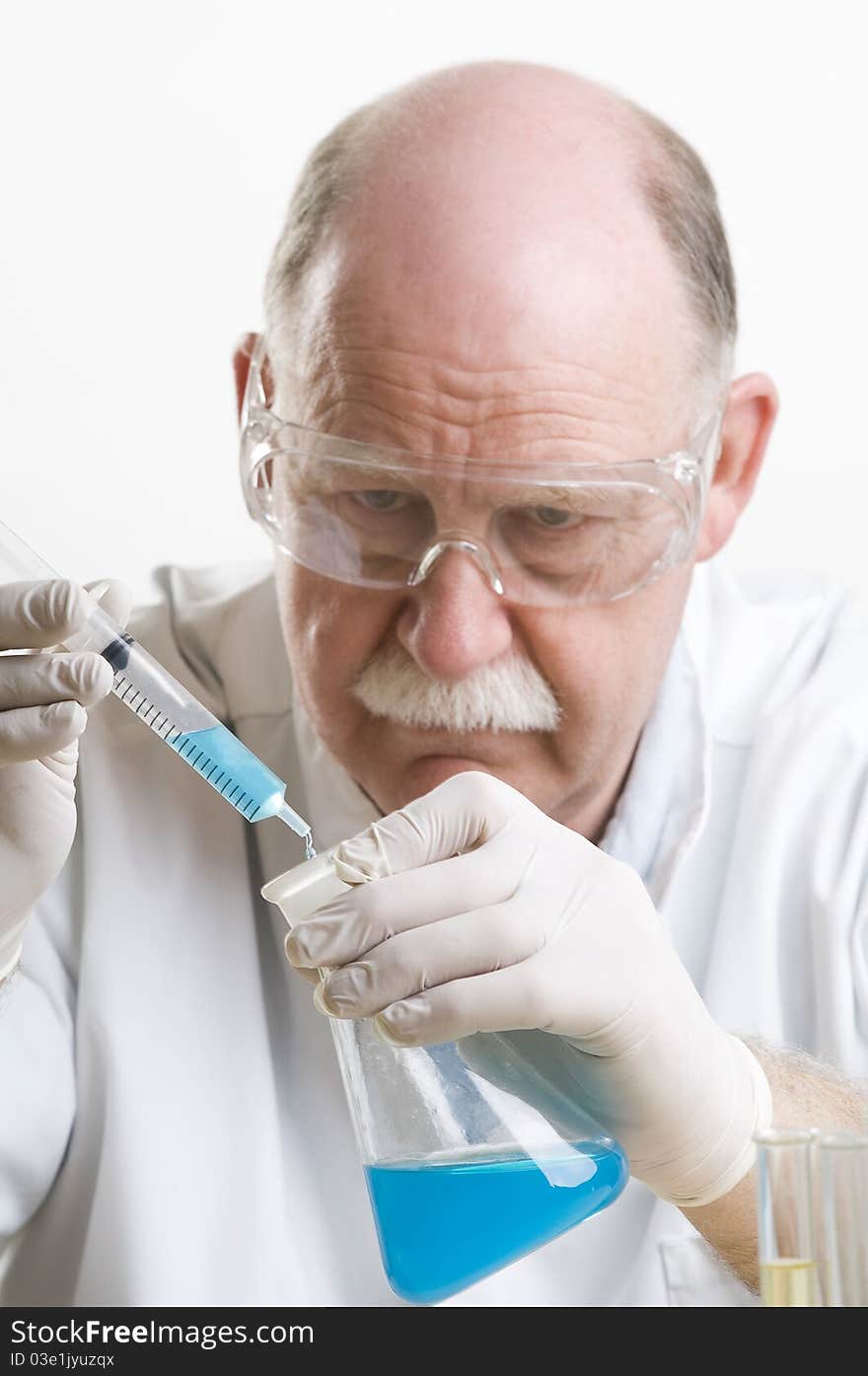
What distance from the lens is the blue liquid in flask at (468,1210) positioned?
1.02 metres

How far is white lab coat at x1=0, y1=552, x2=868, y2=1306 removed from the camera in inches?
65.8

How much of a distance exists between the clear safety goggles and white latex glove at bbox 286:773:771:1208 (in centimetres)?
38

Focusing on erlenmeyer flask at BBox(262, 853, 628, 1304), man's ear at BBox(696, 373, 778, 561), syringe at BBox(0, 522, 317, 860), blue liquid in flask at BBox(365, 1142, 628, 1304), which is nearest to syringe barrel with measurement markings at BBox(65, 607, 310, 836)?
syringe at BBox(0, 522, 317, 860)

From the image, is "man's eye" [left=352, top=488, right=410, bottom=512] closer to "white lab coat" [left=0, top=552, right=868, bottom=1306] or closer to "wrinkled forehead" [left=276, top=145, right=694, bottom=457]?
"wrinkled forehead" [left=276, top=145, right=694, bottom=457]

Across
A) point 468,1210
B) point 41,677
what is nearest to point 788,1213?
point 468,1210

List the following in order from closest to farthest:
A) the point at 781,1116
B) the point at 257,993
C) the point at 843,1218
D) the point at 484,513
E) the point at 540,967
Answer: the point at 843,1218 < the point at 540,967 < the point at 781,1116 < the point at 484,513 < the point at 257,993

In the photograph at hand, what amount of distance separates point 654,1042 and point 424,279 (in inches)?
32.0

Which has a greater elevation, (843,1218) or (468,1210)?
(843,1218)

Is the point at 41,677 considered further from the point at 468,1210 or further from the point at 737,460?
the point at 737,460

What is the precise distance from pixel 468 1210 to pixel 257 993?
836 millimetres

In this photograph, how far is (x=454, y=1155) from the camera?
40.5 inches

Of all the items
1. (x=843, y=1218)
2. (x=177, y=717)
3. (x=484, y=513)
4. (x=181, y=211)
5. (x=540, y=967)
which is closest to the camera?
(x=843, y=1218)

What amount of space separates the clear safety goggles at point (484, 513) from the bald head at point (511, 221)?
13cm

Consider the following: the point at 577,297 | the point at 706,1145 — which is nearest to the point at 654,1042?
the point at 706,1145
